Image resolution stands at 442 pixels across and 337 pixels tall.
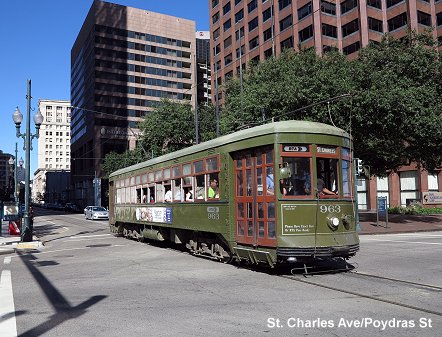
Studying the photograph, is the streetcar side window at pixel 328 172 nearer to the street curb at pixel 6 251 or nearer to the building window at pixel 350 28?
the street curb at pixel 6 251

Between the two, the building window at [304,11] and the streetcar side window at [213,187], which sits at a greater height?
the building window at [304,11]

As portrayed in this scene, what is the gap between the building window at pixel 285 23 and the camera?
61.4 m

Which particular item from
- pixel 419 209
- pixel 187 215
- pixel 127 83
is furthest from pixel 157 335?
pixel 127 83

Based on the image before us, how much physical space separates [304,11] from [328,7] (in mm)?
3119

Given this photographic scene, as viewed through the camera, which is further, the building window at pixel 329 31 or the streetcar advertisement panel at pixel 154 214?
the building window at pixel 329 31

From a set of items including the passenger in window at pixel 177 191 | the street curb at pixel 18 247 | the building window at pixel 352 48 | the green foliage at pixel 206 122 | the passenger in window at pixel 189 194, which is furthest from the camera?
the building window at pixel 352 48

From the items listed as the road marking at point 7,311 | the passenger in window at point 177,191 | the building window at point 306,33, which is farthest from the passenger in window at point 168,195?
the building window at point 306,33

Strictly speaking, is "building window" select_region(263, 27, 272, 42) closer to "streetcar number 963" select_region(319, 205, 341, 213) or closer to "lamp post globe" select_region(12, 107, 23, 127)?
"lamp post globe" select_region(12, 107, 23, 127)

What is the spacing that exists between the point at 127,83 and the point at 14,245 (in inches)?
3068

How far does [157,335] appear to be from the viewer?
5633mm

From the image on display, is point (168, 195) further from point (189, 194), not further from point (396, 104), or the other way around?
point (396, 104)

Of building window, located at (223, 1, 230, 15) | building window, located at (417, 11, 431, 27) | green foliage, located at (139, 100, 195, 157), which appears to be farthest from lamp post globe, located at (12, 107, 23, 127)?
building window, located at (223, 1, 230, 15)

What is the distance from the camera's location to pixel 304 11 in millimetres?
58656

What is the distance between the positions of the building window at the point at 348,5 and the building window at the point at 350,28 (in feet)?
5.83
